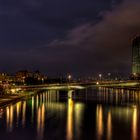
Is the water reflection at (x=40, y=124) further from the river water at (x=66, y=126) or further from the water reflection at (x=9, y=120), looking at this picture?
the water reflection at (x=9, y=120)

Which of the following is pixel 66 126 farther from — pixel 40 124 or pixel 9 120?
pixel 9 120

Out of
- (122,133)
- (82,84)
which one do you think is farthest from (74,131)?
(82,84)

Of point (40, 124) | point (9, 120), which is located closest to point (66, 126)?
point (40, 124)

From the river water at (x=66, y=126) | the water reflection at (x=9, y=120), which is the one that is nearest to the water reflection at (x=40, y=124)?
the river water at (x=66, y=126)

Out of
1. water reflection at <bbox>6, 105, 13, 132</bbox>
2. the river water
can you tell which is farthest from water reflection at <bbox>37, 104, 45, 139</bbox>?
water reflection at <bbox>6, 105, 13, 132</bbox>

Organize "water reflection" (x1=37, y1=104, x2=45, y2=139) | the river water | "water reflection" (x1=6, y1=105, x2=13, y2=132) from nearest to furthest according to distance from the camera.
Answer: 1. the river water
2. "water reflection" (x1=37, y1=104, x2=45, y2=139)
3. "water reflection" (x1=6, y1=105, x2=13, y2=132)

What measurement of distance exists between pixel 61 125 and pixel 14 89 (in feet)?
230

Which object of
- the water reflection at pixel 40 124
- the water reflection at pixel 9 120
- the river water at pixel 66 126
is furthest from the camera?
the water reflection at pixel 9 120

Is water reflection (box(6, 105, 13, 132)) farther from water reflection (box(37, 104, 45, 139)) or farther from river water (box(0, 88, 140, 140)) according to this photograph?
water reflection (box(37, 104, 45, 139))

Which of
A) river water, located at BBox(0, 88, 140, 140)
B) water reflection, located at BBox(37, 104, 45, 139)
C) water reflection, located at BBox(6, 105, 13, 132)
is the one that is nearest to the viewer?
river water, located at BBox(0, 88, 140, 140)

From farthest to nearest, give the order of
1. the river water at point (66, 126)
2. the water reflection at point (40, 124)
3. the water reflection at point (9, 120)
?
the water reflection at point (9, 120), the water reflection at point (40, 124), the river water at point (66, 126)

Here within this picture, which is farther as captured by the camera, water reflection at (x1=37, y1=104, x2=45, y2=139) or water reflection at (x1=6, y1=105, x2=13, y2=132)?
water reflection at (x1=6, y1=105, x2=13, y2=132)

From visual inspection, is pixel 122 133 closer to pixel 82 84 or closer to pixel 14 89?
pixel 82 84

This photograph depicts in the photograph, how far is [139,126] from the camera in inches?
1969
